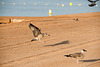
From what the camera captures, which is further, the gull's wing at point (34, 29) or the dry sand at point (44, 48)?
the gull's wing at point (34, 29)

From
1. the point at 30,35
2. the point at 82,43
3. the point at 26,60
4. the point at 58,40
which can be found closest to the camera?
the point at 26,60

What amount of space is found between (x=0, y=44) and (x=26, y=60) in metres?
2.90

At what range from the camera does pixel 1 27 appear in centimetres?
1433

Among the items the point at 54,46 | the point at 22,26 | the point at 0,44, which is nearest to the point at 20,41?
the point at 0,44

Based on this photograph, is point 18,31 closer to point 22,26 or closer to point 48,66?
point 22,26

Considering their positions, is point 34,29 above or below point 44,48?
above

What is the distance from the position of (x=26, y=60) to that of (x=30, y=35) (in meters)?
5.05

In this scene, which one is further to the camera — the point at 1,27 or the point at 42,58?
the point at 1,27

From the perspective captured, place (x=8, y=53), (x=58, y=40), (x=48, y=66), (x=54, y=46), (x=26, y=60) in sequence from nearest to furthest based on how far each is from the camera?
(x=48, y=66) → (x=26, y=60) → (x=8, y=53) → (x=54, y=46) → (x=58, y=40)

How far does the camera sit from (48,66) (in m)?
7.25

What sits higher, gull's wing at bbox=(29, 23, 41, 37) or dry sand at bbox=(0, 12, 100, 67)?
gull's wing at bbox=(29, 23, 41, 37)

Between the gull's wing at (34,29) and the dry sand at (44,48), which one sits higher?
the gull's wing at (34,29)

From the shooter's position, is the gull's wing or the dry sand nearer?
the dry sand

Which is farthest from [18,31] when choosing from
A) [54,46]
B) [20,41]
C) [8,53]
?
[8,53]
